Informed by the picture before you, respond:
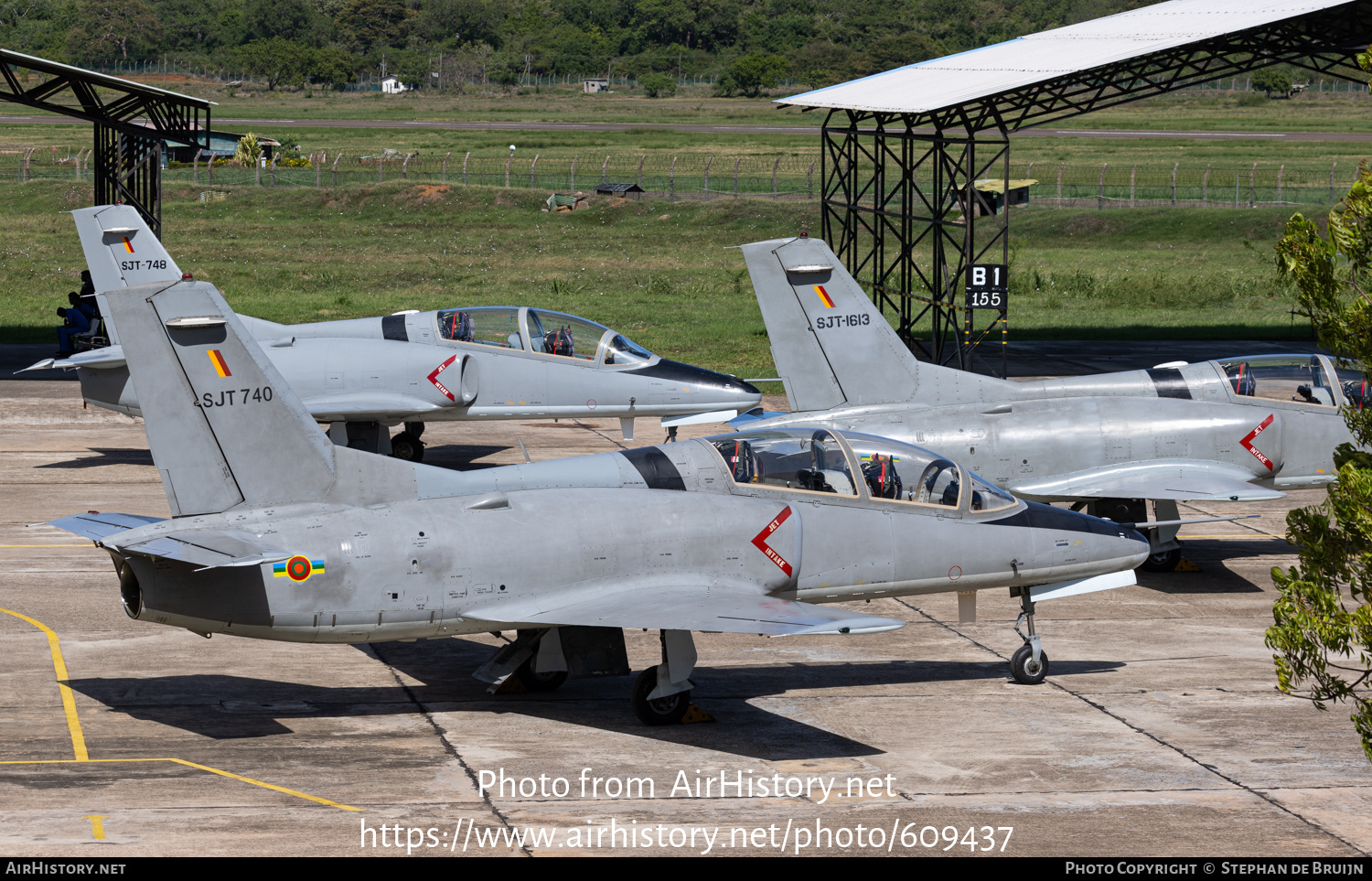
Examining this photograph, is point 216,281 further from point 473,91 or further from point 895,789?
point 473,91

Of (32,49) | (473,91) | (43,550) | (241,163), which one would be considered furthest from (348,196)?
(32,49)

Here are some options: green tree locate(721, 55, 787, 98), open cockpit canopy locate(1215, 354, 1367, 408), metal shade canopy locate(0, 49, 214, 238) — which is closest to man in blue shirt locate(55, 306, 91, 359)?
metal shade canopy locate(0, 49, 214, 238)

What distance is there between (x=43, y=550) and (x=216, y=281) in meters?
31.4

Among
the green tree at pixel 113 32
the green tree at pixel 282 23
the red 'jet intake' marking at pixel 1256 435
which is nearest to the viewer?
the red 'jet intake' marking at pixel 1256 435

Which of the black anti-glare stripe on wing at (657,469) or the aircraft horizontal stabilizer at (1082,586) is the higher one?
the black anti-glare stripe on wing at (657,469)

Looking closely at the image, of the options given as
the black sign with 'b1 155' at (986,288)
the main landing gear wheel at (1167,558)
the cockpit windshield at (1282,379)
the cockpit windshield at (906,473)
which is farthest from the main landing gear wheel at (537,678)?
the black sign with 'b1 155' at (986,288)

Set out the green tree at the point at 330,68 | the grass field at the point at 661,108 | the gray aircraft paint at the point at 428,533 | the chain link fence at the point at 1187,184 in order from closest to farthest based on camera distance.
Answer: the gray aircraft paint at the point at 428,533 → the chain link fence at the point at 1187,184 → the grass field at the point at 661,108 → the green tree at the point at 330,68

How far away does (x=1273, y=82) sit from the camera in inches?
5315

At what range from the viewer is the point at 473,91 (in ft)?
518

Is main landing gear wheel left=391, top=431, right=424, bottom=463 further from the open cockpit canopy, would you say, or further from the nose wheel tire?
the nose wheel tire

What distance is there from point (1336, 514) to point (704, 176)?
63.6 metres

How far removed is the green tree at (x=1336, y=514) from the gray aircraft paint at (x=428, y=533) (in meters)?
3.10

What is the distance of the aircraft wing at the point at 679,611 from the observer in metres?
11.7

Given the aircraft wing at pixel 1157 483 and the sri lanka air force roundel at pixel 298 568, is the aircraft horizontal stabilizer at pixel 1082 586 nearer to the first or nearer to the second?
the aircraft wing at pixel 1157 483
